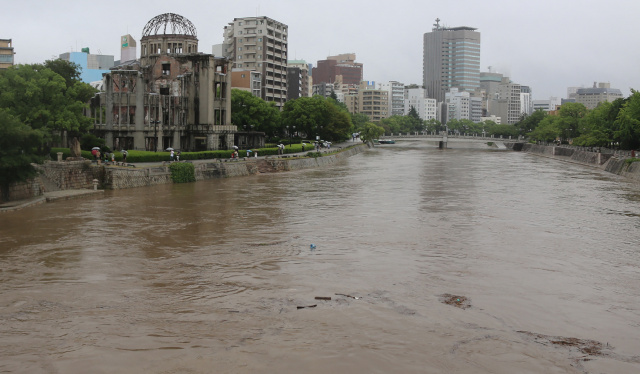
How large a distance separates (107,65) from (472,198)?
551ft

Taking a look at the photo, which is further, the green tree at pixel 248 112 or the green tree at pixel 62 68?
the green tree at pixel 248 112

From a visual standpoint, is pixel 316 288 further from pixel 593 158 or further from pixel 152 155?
pixel 593 158

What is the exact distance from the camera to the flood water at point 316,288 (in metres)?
16.8

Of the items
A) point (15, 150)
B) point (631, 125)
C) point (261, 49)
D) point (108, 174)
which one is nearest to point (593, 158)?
point (631, 125)

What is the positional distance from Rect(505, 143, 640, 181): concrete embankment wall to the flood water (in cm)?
3093

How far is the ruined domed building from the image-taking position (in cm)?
7144

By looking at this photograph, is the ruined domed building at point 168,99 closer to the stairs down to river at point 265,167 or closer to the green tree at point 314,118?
the stairs down to river at point 265,167

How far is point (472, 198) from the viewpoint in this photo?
5059 cm

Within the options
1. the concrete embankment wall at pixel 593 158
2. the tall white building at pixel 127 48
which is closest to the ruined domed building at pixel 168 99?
the concrete embankment wall at pixel 593 158

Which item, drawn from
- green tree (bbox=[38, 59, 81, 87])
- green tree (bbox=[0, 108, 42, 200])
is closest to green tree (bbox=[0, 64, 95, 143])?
green tree (bbox=[0, 108, 42, 200])

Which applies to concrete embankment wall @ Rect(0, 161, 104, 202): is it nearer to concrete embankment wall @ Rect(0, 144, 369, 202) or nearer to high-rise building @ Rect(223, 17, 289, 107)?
concrete embankment wall @ Rect(0, 144, 369, 202)

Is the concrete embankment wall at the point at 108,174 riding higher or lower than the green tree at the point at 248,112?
lower

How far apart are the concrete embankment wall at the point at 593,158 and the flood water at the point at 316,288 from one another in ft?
101

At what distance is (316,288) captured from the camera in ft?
75.0
